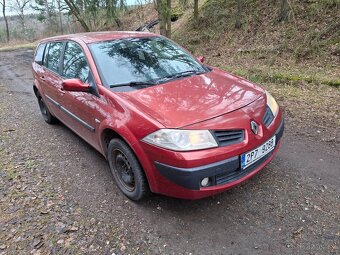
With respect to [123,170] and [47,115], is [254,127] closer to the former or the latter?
[123,170]

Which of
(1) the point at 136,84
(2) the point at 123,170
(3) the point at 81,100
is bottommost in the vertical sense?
(2) the point at 123,170

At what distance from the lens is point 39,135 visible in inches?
199

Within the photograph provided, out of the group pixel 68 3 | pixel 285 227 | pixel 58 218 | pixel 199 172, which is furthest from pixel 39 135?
pixel 68 3

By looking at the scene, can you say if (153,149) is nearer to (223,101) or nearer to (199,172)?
(199,172)

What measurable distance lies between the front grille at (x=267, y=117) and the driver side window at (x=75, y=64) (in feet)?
6.72

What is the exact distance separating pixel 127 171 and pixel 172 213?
25.5 inches

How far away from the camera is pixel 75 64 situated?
3.79 meters

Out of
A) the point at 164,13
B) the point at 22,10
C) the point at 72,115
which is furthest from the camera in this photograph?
the point at 22,10

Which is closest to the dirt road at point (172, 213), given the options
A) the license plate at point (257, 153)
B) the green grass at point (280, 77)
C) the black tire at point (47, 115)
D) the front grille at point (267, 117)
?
the license plate at point (257, 153)

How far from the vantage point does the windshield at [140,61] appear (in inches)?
129

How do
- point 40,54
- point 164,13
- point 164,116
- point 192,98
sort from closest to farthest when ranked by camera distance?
point 164,116 → point 192,98 → point 40,54 → point 164,13

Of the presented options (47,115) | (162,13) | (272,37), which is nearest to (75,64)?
(47,115)

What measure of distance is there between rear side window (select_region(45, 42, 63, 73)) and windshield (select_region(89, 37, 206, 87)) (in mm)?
1081

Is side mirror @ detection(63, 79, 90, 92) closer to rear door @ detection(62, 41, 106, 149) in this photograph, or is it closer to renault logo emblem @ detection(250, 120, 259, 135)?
rear door @ detection(62, 41, 106, 149)
